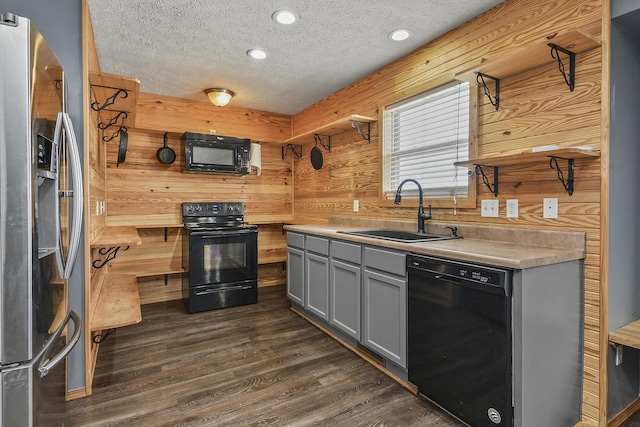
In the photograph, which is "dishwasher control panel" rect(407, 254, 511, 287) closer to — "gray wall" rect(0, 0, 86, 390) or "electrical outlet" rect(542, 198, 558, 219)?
"electrical outlet" rect(542, 198, 558, 219)

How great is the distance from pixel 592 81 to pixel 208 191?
3.79 m

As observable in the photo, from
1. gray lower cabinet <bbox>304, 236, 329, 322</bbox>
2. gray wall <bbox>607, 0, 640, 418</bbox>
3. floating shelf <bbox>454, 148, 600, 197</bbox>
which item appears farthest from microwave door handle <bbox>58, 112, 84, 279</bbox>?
gray wall <bbox>607, 0, 640, 418</bbox>

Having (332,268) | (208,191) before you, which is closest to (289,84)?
(208,191)

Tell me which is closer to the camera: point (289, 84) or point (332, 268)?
point (332, 268)

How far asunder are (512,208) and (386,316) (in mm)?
1037

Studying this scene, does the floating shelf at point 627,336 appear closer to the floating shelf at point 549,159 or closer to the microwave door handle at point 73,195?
the floating shelf at point 549,159

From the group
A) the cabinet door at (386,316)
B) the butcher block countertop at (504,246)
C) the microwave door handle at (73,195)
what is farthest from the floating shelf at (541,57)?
the microwave door handle at (73,195)

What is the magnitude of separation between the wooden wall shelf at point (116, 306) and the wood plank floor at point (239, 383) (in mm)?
451

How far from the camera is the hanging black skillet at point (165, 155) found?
401cm

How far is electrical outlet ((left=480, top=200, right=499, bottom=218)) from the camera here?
224 centimetres

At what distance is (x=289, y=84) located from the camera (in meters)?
3.66

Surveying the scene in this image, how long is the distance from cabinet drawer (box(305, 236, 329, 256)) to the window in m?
0.73

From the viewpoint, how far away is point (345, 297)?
2740mm

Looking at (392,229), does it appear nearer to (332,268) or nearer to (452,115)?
(332,268)
